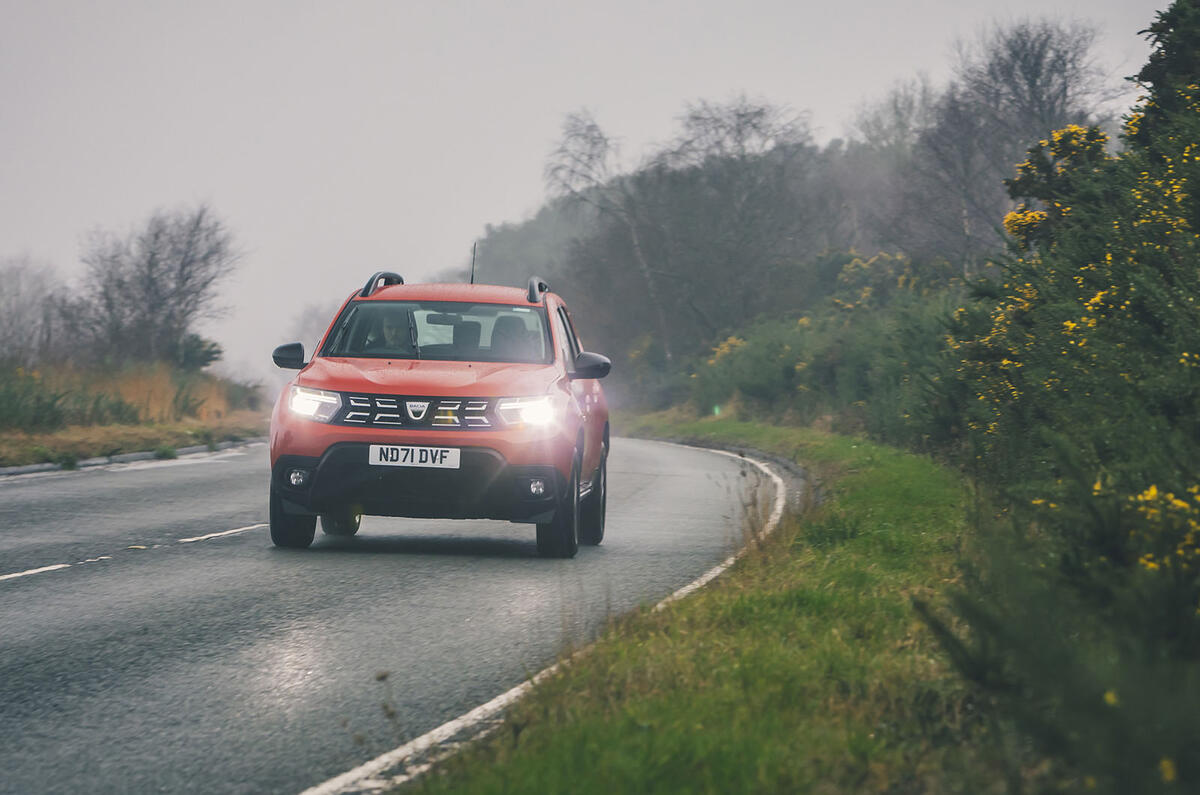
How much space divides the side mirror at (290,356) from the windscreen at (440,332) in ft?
0.67

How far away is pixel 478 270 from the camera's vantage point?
113m

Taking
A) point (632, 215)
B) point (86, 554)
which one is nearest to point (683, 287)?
point (632, 215)

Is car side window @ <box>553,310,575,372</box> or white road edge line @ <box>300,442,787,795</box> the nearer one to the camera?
white road edge line @ <box>300,442,787,795</box>

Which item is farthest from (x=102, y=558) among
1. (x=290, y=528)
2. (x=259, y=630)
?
(x=259, y=630)

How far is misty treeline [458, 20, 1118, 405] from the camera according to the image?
129 feet

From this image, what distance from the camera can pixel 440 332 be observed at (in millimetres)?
11258

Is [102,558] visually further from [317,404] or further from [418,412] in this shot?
[418,412]

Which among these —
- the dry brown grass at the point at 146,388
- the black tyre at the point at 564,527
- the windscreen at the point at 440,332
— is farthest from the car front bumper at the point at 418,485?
the dry brown grass at the point at 146,388

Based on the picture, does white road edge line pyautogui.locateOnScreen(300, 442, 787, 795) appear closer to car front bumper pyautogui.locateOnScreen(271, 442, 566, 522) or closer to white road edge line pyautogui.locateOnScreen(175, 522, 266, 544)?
car front bumper pyautogui.locateOnScreen(271, 442, 566, 522)

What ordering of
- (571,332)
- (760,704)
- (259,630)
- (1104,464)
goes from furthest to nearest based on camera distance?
(571,332) → (259,630) → (1104,464) → (760,704)

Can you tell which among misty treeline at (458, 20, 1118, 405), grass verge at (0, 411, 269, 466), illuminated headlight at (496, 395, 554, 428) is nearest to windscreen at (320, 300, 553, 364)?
illuminated headlight at (496, 395, 554, 428)

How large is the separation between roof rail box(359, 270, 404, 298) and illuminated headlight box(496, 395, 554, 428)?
2161 mm

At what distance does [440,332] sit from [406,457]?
1667 mm

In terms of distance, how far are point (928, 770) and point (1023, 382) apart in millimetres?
8316
